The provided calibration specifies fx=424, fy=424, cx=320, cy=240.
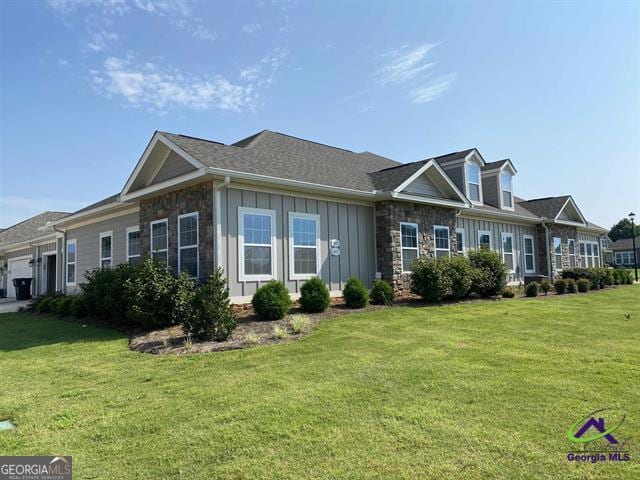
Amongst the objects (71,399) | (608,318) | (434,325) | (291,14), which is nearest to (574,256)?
(608,318)

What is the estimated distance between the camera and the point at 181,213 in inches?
447

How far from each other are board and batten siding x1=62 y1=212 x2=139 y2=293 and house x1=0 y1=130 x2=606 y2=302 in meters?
0.05

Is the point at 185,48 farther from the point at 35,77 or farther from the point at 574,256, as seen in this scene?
the point at 574,256

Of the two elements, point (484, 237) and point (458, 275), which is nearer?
point (458, 275)

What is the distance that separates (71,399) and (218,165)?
619 cm

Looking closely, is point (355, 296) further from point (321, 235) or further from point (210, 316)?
point (210, 316)

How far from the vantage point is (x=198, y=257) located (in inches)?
416

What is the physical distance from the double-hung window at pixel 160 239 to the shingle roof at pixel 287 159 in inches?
106

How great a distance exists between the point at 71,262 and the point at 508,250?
63.9ft

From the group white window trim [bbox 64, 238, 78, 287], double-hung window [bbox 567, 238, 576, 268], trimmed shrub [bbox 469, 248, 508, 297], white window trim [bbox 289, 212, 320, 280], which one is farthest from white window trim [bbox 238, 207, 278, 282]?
double-hung window [bbox 567, 238, 576, 268]

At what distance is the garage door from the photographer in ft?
75.7

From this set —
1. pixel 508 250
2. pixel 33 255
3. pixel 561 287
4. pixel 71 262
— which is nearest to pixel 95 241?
pixel 71 262

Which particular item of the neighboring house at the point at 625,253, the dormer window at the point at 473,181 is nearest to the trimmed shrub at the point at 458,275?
the dormer window at the point at 473,181

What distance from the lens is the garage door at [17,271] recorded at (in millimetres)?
23081
